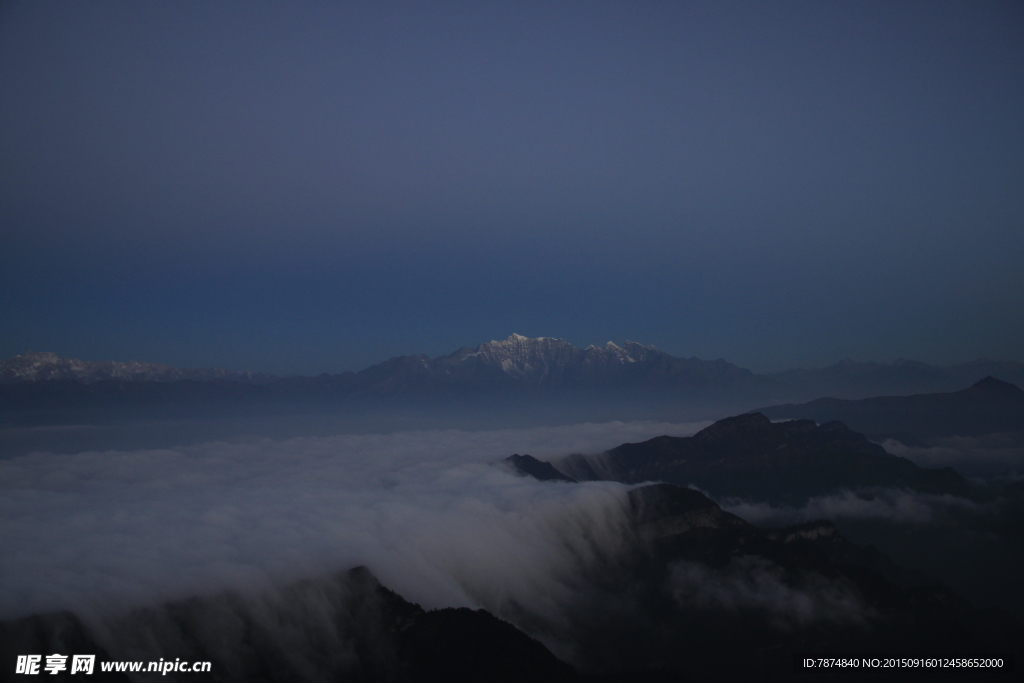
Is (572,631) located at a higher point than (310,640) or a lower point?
lower

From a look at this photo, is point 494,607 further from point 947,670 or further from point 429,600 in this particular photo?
point 947,670

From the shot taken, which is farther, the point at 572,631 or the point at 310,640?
the point at 572,631

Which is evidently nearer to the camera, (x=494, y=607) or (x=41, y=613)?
(x=41, y=613)

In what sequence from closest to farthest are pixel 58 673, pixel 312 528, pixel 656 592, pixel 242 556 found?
pixel 58 673 < pixel 242 556 < pixel 312 528 < pixel 656 592

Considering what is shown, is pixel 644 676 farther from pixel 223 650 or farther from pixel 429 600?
pixel 223 650

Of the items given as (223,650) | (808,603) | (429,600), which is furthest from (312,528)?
(808,603)

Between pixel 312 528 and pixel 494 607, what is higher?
pixel 312 528

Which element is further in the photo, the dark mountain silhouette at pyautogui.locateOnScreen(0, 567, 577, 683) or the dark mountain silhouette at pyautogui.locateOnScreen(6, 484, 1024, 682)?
the dark mountain silhouette at pyautogui.locateOnScreen(6, 484, 1024, 682)

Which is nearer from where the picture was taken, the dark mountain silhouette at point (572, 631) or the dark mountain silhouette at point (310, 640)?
the dark mountain silhouette at point (310, 640)

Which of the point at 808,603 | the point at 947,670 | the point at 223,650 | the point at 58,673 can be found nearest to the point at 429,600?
the point at 223,650

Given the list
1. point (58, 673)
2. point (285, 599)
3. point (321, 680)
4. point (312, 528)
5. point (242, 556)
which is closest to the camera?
point (58, 673)

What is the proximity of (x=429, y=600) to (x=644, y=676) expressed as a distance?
66.3 meters

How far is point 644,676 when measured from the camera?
13450 cm

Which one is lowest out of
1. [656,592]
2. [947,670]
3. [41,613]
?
[947,670]
